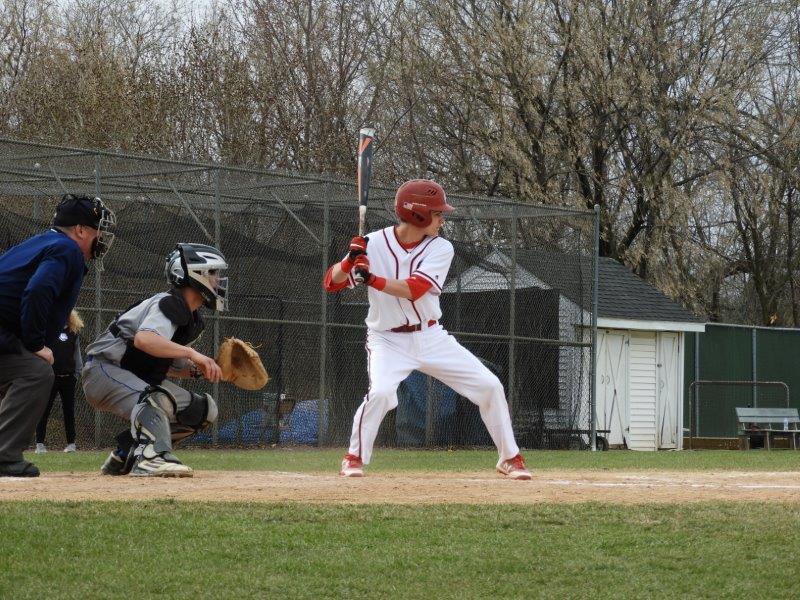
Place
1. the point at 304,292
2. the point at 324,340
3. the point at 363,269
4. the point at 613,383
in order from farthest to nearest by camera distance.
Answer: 1. the point at 613,383
2. the point at 304,292
3. the point at 324,340
4. the point at 363,269

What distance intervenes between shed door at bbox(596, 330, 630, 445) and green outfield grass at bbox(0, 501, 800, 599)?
18844 mm

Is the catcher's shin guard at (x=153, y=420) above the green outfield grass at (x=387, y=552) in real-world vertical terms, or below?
above

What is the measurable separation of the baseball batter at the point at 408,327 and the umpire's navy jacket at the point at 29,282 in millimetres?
1762

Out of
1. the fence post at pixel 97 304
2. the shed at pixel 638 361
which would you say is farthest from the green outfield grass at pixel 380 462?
the shed at pixel 638 361

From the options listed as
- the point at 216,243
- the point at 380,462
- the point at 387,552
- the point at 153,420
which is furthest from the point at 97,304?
the point at 387,552

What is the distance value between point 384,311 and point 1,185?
30.4 feet

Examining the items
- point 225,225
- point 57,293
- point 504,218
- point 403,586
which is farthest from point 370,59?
point 403,586

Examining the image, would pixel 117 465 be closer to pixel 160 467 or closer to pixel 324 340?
pixel 160 467

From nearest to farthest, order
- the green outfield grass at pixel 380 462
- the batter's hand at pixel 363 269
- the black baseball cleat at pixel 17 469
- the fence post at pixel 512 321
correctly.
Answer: the black baseball cleat at pixel 17 469 < the batter's hand at pixel 363 269 < the green outfield grass at pixel 380 462 < the fence post at pixel 512 321

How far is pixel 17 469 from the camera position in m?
8.29

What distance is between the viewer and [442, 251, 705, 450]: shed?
2556 cm

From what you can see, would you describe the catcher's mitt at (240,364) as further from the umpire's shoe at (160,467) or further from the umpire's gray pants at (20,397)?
the umpire's gray pants at (20,397)

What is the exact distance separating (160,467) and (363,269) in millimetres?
1866

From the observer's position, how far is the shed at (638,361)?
83.9ft
